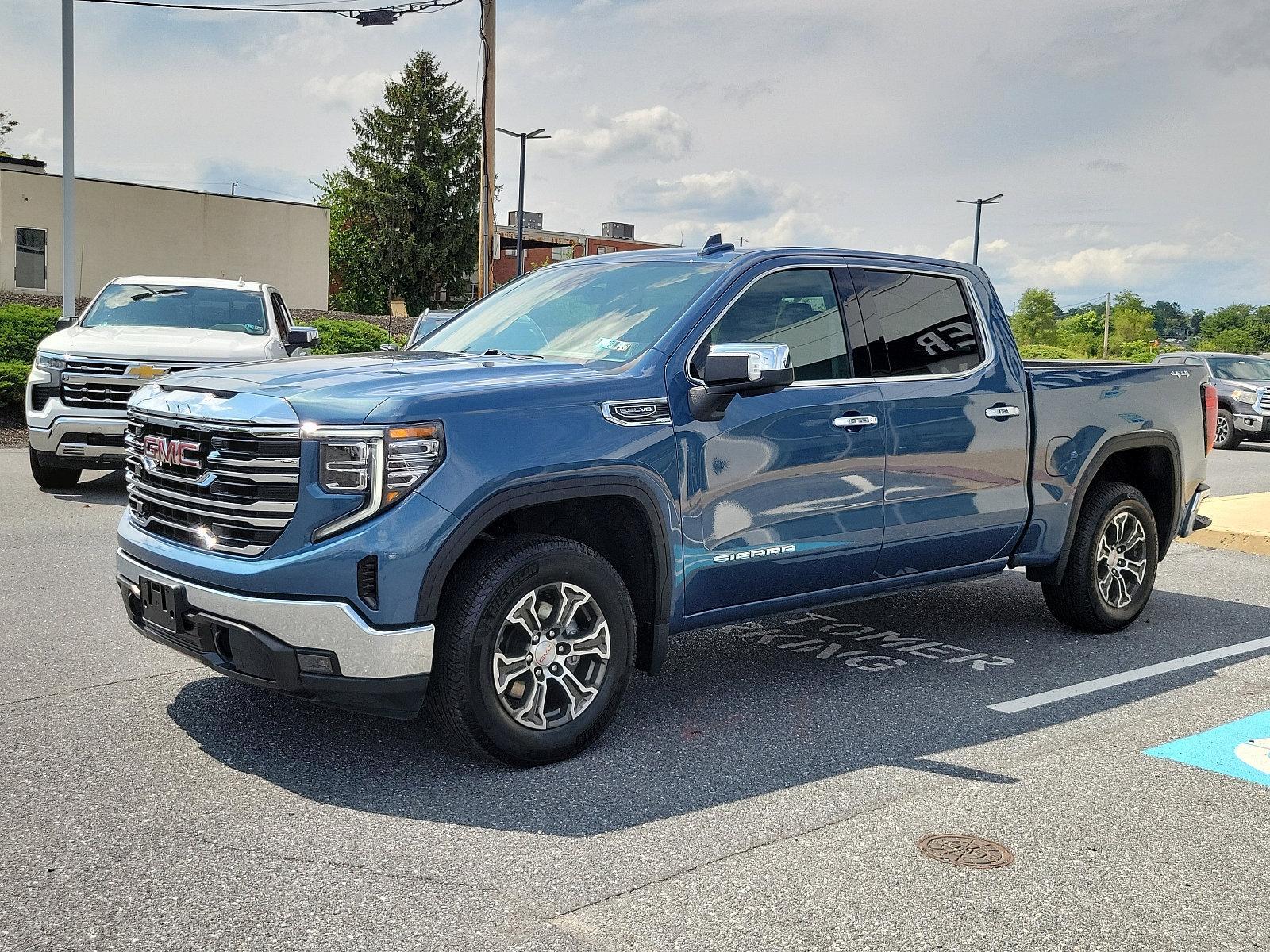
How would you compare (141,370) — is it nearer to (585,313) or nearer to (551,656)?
(585,313)

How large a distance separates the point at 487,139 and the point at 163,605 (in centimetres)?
1950

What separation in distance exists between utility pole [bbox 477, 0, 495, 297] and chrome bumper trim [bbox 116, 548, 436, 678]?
18682 mm

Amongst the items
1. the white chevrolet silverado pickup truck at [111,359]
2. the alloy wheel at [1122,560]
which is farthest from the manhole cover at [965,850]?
the white chevrolet silverado pickup truck at [111,359]

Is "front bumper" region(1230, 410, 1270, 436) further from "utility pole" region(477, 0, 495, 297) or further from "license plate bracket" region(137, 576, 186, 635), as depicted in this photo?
"license plate bracket" region(137, 576, 186, 635)

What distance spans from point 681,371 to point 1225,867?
8.30 ft

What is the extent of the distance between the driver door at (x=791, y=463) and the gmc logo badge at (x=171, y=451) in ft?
5.86

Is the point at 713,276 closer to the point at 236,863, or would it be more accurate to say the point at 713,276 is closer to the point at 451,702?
the point at 451,702

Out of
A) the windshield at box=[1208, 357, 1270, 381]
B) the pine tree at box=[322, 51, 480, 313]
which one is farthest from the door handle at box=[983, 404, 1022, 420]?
the pine tree at box=[322, 51, 480, 313]

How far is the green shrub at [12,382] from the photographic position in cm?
1623

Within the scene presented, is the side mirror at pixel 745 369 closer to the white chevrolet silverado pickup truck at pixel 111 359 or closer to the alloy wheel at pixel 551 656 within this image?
the alloy wheel at pixel 551 656

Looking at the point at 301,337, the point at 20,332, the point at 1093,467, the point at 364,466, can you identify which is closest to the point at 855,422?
the point at 1093,467

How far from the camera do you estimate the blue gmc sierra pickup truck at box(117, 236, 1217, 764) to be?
4.10 m

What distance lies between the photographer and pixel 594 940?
321 centimetres

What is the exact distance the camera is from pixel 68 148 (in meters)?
20.5
